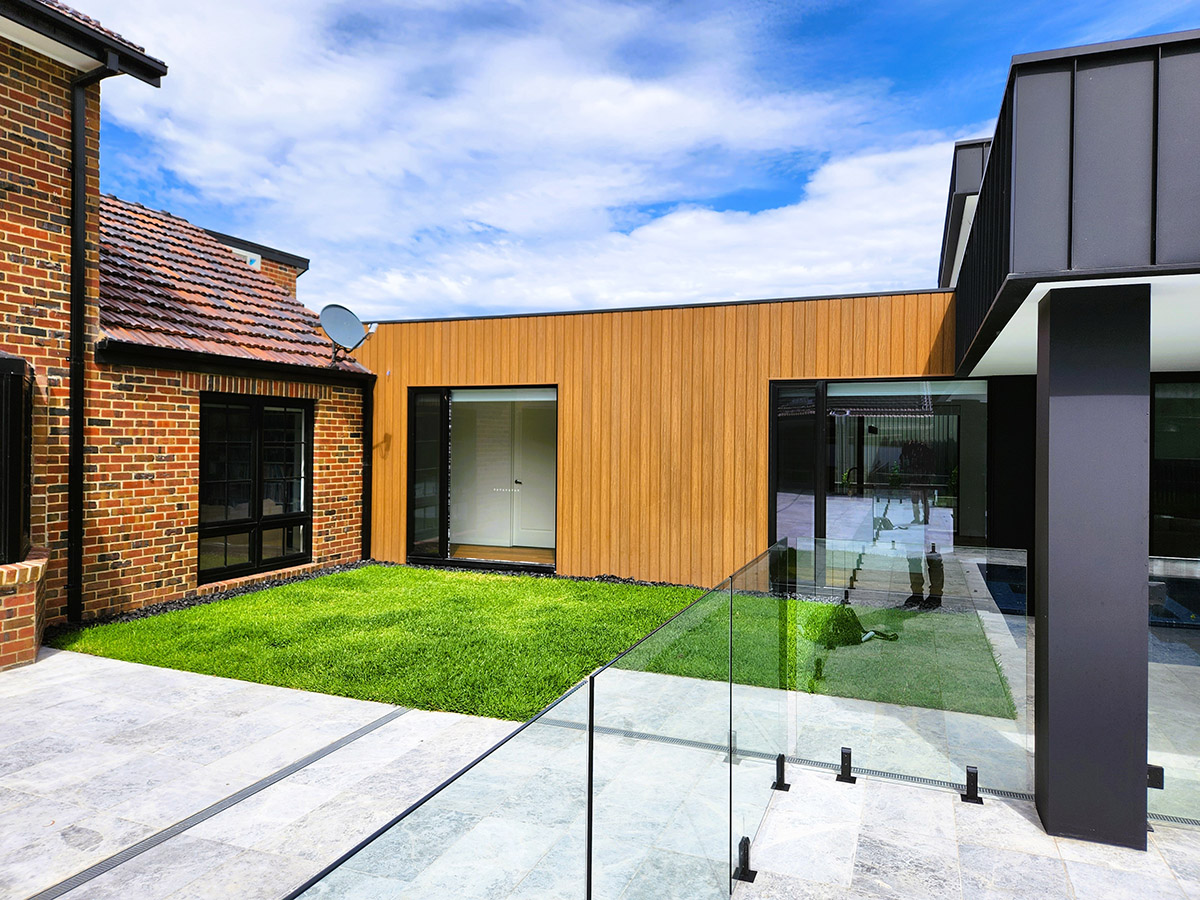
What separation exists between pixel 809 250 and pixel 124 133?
2944cm

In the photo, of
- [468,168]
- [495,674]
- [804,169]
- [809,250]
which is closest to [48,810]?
[495,674]

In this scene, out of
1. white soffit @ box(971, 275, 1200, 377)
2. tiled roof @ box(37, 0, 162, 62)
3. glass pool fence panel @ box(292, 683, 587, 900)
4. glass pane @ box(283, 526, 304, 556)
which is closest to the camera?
glass pool fence panel @ box(292, 683, 587, 900)

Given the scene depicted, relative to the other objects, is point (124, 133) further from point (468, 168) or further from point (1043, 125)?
point (1043, 125)

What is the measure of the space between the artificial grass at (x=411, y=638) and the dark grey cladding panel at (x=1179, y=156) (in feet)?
12.7

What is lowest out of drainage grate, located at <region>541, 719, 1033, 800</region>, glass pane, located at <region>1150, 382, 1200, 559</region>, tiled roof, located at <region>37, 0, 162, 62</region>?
drainage grate, located at <region>541, 719, 1033, 800</region>

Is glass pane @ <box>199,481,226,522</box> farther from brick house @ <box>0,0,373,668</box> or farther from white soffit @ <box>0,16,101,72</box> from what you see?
white soffit @ <box>0,16,101,72</box>

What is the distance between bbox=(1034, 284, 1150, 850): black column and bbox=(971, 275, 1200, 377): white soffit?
0.13 meters

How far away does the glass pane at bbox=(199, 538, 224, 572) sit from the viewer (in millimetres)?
7512

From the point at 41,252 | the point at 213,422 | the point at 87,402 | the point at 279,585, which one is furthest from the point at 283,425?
the point at 41,252

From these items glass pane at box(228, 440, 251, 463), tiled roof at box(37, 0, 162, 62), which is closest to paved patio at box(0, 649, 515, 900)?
glass pane at box(228, 440, 251, 463)

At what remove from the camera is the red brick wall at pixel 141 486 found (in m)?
6.40

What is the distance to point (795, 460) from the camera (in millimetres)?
7750

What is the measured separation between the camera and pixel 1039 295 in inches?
133

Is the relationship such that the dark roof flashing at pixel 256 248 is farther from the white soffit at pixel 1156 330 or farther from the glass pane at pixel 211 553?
the white soffit at pixel 1156 330
